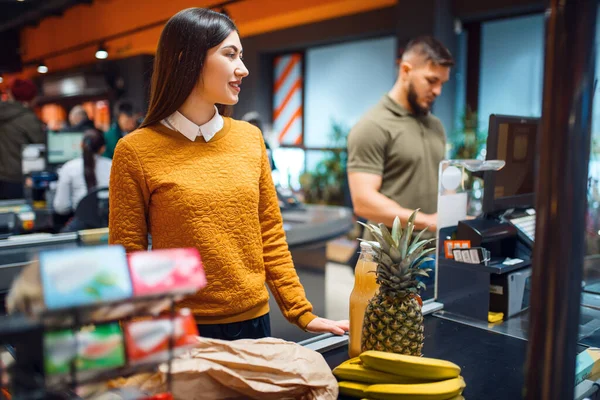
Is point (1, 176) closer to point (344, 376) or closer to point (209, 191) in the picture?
point (209, 191)

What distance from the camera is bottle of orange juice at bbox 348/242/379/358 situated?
4.28 ft

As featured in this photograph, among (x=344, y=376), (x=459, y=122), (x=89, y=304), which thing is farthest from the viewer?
(x=459, y=122)

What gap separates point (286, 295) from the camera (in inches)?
58.3

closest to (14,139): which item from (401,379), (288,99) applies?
(288,99)

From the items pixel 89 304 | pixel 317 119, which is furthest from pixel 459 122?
pixel 89 304

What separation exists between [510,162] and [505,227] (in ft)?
0.79

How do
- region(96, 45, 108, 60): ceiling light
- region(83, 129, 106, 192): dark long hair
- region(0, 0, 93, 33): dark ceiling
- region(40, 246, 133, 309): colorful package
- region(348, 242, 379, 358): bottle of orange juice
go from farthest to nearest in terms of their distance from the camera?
region(0, 0, 93, 33): dark ceiling → region(96, 45, 108, 60): ceiling light → region(83, 129, 106, 192): dark long hair → region(348, 242, 379, 358): bottle of orange juice → region(40, 246, 133, 309): colorful package

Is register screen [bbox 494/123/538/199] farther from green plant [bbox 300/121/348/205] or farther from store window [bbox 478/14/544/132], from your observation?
green plant [bbox 300/121/348/205]

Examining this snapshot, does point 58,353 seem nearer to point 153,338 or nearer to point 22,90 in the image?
point 153,338

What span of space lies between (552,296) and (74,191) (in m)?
3.84

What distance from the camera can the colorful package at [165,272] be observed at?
0.68 meters

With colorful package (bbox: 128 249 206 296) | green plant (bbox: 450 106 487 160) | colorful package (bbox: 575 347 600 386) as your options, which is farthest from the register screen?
green plant (bbox: 450 106 487 160)

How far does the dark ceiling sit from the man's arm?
8772mm

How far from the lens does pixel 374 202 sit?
2.34 metres
